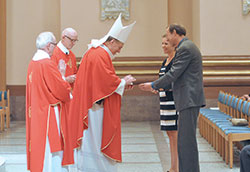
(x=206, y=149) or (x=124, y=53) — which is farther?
(x=124, y=53)

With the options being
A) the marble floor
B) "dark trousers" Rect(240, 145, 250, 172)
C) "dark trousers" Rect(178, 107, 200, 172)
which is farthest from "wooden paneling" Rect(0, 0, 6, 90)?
"dark trousers" Rect(240, 145, 250, 172)

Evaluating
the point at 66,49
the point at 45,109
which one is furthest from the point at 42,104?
the point at 66,49

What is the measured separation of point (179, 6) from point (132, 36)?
1.58 m

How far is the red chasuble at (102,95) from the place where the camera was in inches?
170

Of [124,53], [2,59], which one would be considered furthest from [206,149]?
[2,59]

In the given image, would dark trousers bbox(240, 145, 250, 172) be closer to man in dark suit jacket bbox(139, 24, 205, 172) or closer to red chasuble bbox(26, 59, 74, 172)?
man in dark suit jacket bbox(139, 24, 205, 172)

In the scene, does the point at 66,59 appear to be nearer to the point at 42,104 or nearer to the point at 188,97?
the point at 42,104

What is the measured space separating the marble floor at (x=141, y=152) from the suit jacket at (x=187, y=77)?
1567mm

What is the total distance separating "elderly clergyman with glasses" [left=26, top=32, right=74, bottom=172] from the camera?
405 cm

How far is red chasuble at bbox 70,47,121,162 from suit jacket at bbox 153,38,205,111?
2.26 feet

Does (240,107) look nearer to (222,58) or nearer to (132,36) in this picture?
(222,58)

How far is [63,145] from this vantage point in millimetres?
4250

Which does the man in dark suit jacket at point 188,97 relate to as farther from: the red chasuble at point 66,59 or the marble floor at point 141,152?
the red chasuble at point 66,59

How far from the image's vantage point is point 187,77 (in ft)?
13.8
